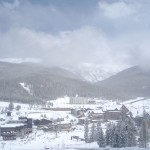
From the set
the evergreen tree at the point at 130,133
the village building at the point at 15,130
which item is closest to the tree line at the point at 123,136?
the evergreen tree at the point at 130,133

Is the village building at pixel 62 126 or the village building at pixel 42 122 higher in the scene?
the village building at pixel 42 122

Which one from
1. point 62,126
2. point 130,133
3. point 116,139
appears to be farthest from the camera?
point 62,126

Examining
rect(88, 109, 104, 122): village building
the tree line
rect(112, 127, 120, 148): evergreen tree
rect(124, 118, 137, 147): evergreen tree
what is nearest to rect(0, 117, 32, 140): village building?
rect(88, 109, 104, 122): village building

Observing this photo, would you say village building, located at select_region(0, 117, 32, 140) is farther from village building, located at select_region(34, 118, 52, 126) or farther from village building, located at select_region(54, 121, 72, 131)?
village building, located at select_region(54, 121, 72, 131)

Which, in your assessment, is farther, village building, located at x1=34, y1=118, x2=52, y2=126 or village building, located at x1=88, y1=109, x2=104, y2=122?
village building, located at x1=88, y1=109, x2=104, y2=122

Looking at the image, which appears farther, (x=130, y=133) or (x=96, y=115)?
(x=96, y=115)

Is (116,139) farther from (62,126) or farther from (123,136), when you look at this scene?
(62,126)

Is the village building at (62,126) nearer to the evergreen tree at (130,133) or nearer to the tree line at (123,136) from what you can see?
the tree line at (123,136)

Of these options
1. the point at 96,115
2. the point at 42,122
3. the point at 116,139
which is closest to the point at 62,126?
the point at 42,122

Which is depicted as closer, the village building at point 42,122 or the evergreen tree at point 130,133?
the evergreen tree at point 130,133

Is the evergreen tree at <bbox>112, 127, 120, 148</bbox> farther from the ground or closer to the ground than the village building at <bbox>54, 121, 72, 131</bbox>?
closer to the ground

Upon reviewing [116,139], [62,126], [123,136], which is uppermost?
[62,126]

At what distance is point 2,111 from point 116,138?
314 ft

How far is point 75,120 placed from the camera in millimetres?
144000
